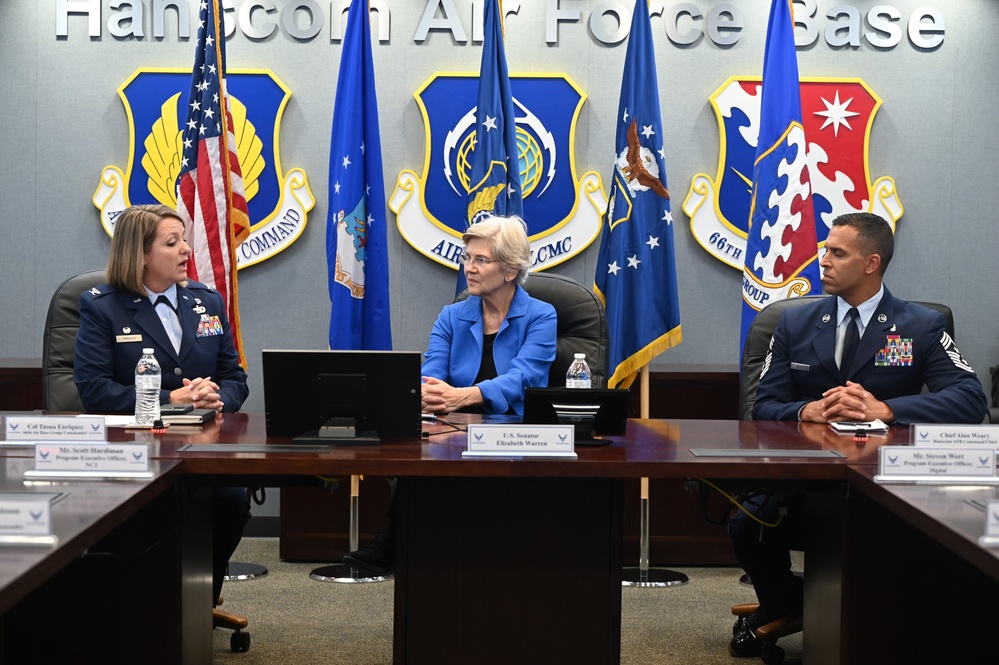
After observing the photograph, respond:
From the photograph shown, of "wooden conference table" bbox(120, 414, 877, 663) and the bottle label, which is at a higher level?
the bottle label

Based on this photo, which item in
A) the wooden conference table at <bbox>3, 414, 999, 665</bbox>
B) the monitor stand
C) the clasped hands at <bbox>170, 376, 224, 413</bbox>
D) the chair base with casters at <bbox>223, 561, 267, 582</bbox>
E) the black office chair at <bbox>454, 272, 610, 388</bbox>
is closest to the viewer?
the wooden conference table at <bbox>3, 414, 999, 665</bbox>

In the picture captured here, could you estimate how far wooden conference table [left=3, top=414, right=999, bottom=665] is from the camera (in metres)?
2.22

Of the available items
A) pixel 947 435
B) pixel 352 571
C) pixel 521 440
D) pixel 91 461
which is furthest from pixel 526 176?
pixel 91 461

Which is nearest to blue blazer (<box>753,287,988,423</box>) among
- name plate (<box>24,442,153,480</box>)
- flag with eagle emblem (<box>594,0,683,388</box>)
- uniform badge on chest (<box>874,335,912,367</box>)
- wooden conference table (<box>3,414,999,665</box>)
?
uniform badge on chest (<box>874,335,912,367</box>)

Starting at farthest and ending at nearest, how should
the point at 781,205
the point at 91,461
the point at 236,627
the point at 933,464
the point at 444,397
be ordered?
the point at 781,205
the point at 236,627
the point at 444,397
the point at 933,464
the point at 91,461

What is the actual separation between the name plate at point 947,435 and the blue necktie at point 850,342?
750 millimetres

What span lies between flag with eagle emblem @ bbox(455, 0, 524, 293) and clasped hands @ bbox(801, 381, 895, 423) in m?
1.85

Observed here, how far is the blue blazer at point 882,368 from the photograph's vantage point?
2.89 m

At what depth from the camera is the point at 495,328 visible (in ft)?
11.1

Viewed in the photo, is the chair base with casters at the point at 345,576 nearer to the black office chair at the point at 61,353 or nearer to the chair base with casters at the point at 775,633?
the black office chair at the point at 61,353

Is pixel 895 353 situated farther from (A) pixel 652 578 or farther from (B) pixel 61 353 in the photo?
(B) pixel 61 353

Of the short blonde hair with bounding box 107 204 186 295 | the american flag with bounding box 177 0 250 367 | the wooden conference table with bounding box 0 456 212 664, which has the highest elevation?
the american flag with bounding box 177 0 250 367

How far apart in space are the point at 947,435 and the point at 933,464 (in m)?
0.25

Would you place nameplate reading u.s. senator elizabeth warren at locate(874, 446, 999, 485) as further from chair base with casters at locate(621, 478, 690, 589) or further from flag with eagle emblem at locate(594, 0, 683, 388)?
flag with eagle emblem at locate(594, 0, 683, 388)
